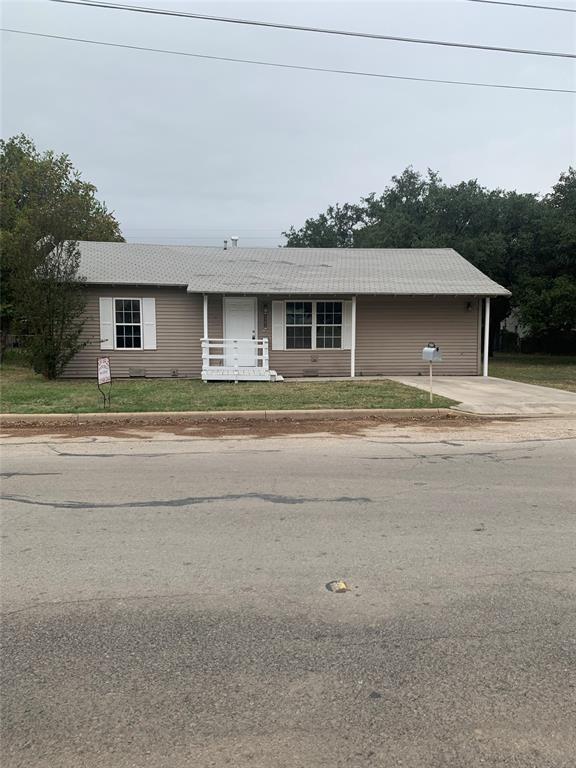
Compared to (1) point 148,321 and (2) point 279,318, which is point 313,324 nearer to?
(2) point 279,318

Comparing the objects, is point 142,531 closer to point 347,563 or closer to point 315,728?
point 347,563

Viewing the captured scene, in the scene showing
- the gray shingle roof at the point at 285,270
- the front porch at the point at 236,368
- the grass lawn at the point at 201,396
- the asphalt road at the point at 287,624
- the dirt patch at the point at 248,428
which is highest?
the gray shingle roof at the point at 285,270

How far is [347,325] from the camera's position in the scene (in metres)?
18.8

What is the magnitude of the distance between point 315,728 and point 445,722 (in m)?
0.56

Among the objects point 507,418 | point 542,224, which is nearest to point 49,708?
point 507,418

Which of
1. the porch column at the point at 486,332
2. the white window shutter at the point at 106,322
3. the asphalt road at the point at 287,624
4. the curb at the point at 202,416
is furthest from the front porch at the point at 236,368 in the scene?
the asphalt road at the point at 287,624

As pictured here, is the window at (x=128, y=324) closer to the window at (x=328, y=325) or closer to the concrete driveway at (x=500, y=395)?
the window at (x=328, y=325)

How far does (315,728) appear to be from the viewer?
7.93 ft

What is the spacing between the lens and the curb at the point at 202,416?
33.8 feet

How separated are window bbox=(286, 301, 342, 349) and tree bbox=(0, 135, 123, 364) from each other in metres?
6.87

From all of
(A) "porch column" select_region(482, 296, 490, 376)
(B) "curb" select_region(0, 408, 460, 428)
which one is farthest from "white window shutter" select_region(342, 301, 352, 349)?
(B) "curb" select_region(0, 408, 460, 428)

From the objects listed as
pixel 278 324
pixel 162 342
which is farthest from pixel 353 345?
pixel 162 342

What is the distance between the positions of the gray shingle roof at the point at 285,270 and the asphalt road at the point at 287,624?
40.4 ft

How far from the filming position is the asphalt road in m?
2.36
